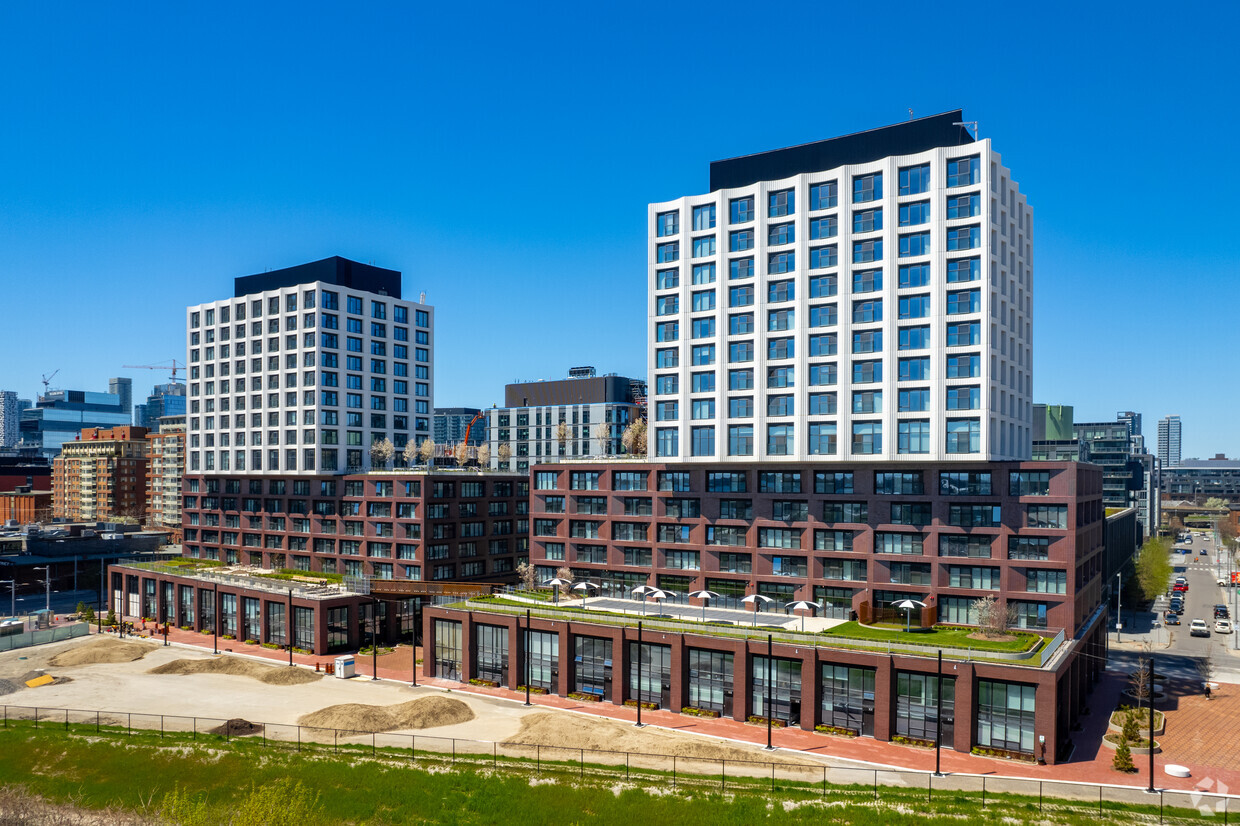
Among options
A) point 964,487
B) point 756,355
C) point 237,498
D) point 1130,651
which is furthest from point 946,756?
point 237,498

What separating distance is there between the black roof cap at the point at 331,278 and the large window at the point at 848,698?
3606 inches

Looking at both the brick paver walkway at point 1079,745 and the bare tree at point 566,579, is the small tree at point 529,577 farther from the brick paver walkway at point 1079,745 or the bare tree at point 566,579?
the brick paver walkway at point 1079,745

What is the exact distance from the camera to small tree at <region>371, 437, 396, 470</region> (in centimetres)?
12450

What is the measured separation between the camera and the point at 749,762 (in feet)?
178

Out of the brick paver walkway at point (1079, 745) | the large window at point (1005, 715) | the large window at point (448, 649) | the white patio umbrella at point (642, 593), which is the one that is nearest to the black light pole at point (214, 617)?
the brick paver walkway at point (1079, 745)

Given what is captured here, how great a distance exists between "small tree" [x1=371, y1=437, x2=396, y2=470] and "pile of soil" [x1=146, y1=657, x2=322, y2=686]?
4176 centimetres

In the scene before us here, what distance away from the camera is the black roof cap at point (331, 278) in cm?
12269

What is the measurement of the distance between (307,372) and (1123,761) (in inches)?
4109

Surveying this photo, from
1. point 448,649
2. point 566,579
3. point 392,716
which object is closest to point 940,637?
point 566,579

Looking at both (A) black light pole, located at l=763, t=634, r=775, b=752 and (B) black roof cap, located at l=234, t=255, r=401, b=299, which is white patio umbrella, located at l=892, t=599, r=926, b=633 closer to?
(A) black light pole, located at l=763, t=634, r=775, b=752

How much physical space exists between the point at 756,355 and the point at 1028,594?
107 feet

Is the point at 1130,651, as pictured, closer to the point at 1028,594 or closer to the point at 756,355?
the point at 1028,594

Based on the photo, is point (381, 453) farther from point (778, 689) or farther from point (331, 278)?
point (778, 689)

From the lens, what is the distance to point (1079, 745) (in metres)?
60.6
